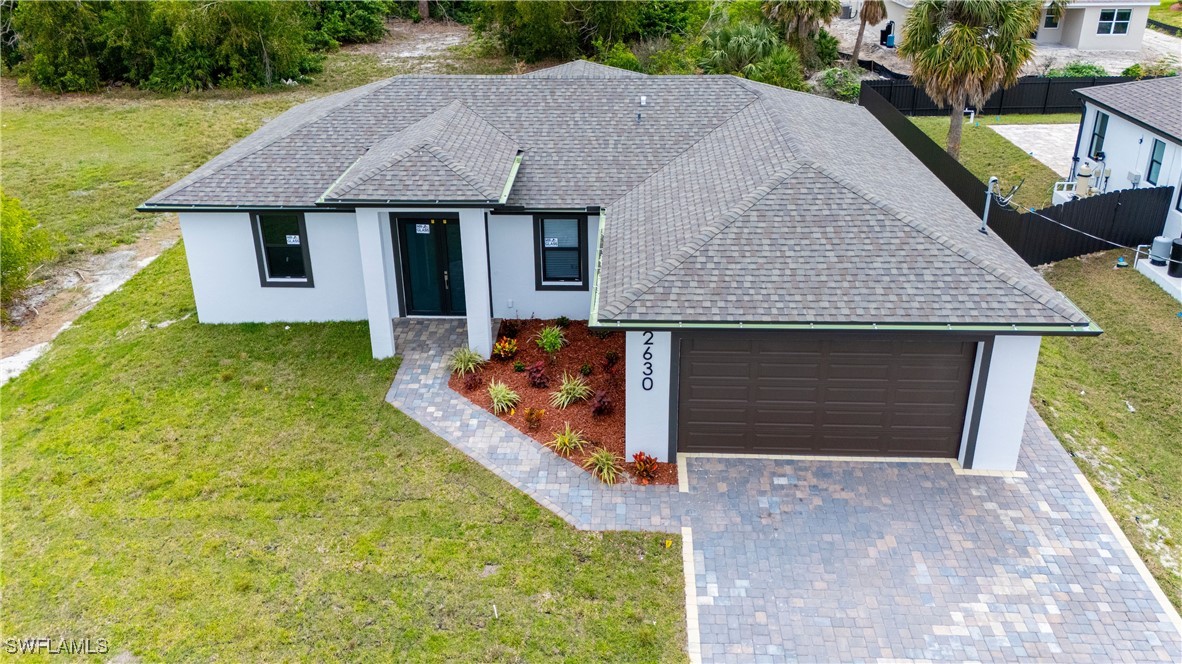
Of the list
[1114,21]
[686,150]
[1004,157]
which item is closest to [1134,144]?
[1004,157]

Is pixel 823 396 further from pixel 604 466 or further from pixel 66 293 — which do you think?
pixel 66 293

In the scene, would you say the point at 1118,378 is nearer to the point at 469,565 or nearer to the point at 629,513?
the point at 629,513

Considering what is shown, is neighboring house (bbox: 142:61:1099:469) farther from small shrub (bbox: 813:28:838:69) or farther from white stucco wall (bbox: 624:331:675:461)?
small shrub (bbox: 813:28:838:69)

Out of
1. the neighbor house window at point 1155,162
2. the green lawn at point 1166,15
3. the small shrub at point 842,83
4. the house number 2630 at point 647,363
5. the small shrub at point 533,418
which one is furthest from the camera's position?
the green lawn at point 1166,15

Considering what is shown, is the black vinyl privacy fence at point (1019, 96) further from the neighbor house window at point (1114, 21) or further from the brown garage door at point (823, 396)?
the brown garage door at point (823, 396)

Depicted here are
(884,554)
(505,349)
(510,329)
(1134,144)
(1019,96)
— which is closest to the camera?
(884,554)

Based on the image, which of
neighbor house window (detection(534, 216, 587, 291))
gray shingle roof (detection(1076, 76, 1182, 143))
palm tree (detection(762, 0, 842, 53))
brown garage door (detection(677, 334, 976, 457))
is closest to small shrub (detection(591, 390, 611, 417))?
brown garage door (detection(677, 334, 976, 457))

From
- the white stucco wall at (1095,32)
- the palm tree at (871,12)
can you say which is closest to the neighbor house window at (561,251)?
the palm tree at (871,12)

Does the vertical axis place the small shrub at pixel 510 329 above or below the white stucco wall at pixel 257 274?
→ below
